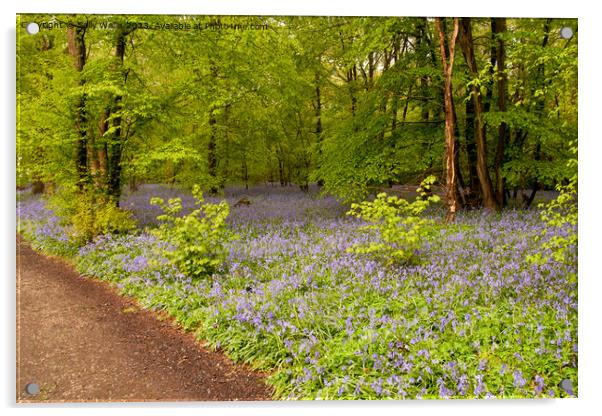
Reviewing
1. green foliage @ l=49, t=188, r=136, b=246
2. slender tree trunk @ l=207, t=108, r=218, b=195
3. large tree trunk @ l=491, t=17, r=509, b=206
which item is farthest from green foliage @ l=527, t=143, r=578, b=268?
green foliage @ l=49, t=188, r=136, b=246

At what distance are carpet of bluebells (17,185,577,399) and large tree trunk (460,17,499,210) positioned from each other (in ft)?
1.77

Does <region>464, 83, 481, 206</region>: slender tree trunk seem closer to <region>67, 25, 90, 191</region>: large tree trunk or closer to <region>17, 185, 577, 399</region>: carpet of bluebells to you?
<region>17, 185, 577, 399</region>: carpet of bluebells

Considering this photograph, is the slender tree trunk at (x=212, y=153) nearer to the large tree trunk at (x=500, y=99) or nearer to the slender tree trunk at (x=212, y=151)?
the slender tree trunk at (x=212, y=151)

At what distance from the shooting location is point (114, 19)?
18.8ft

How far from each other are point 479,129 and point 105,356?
719 centimetres

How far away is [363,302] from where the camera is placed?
5008 mm

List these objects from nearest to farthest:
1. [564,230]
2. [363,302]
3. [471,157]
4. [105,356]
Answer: [105,356] < [363,302] < [564,230] < [471,157]

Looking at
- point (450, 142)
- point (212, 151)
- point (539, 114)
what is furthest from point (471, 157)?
point (212, 151)

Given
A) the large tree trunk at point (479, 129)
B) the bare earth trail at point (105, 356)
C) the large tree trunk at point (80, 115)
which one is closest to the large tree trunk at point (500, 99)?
the large tree trunk at point (479, 129)

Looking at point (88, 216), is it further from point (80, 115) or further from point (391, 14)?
A: point (391, 14)

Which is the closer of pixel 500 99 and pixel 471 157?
pixel 500 99

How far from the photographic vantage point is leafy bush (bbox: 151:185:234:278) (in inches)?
240

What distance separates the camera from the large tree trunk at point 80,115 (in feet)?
20.1

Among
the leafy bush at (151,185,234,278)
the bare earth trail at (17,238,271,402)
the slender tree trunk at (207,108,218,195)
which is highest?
the slender tree trunk at (207,108,218,195)
